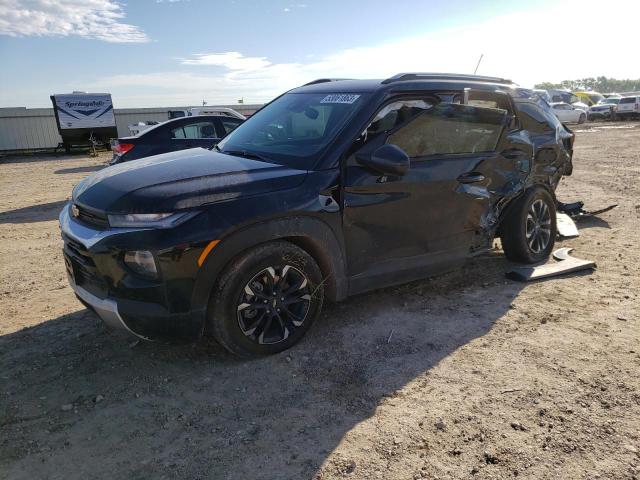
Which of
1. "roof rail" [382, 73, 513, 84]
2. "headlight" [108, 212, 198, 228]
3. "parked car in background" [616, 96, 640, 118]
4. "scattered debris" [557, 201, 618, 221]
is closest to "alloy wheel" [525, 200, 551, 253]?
"roof rail" [382, 73, 513, 84]

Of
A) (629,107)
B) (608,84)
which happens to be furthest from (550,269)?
(608,84)

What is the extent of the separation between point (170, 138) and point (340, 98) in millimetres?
5650

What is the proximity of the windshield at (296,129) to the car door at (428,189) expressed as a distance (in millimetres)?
258

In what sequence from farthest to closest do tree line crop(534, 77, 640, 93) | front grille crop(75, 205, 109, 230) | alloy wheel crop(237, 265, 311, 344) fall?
1. tree line crop(534, 77, 640, 93)
2. alloy wheel crop(237, 265, 311, 344)
3. front grille crop(75, 205, 109, 230)

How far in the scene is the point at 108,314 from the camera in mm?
3057

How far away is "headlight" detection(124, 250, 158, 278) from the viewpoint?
292cm

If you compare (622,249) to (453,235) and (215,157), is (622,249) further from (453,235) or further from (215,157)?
(215,157)

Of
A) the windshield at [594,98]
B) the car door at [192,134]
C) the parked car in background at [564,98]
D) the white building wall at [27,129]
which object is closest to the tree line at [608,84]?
the windshield at [594,98]

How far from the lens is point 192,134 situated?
9.15 meters

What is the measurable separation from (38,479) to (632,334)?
3.94 metres

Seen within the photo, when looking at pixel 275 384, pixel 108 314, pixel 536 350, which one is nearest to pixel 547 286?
pixel 536 350

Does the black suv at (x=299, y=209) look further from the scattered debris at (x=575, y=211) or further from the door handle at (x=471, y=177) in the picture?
the scattered debris at (x=575, y=211)

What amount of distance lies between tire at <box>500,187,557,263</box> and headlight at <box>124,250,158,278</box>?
11.5 ft

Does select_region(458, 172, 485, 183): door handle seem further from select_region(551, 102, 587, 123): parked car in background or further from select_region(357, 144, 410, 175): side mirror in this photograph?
select_region(551, 102, 587, 123): parked car in background
